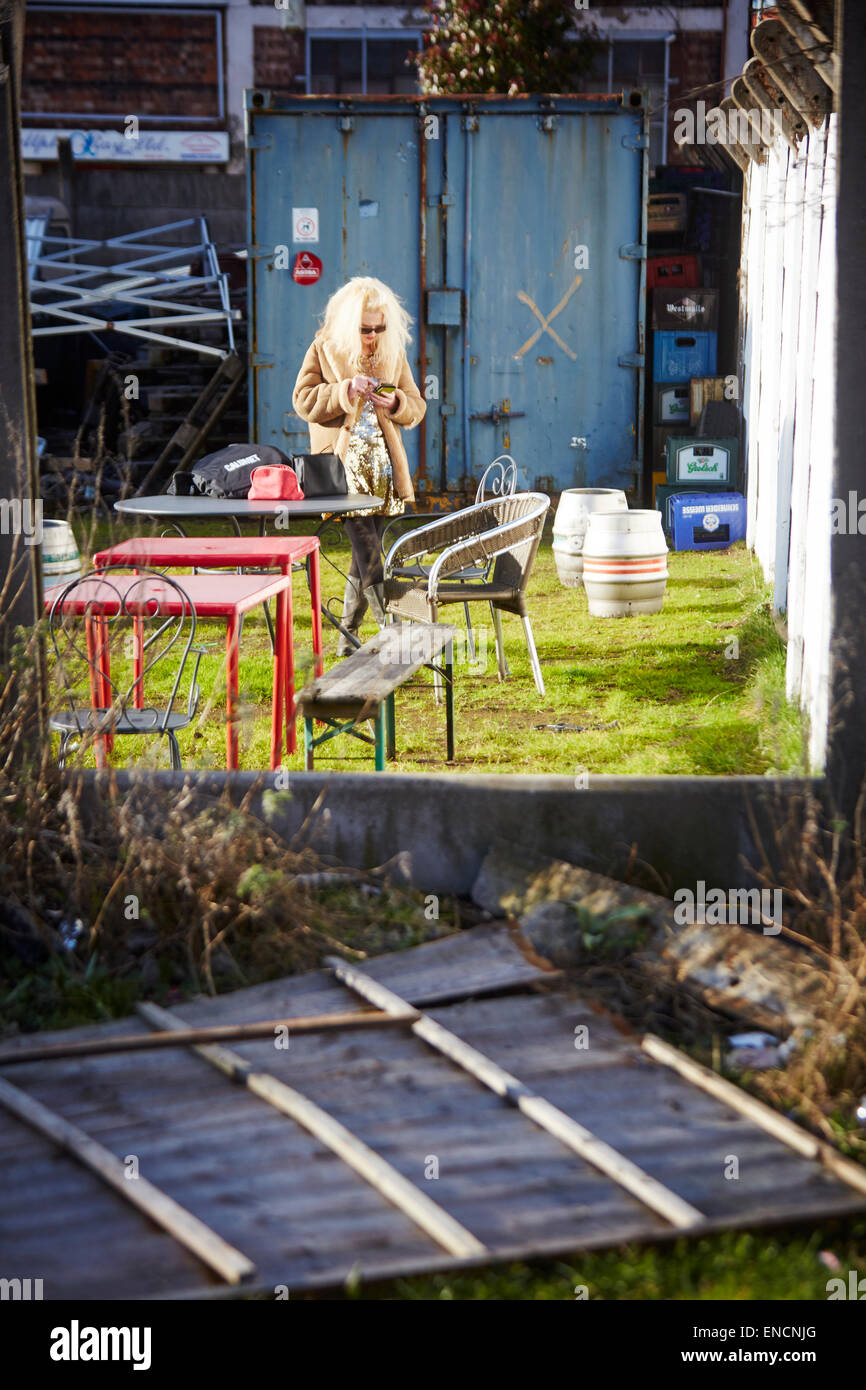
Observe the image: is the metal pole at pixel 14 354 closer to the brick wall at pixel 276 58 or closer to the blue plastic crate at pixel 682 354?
the blue plastic crate at pixel 682 354

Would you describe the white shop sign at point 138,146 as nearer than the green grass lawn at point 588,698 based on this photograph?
No

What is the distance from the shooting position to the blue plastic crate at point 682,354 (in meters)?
13.2

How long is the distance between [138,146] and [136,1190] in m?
18.3

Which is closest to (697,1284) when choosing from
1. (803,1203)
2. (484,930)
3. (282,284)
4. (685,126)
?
(803,1203)

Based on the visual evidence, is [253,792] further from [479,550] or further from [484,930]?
[479,550]

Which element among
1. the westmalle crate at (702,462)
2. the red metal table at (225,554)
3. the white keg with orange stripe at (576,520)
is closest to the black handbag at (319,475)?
the red metal table at (225,554)

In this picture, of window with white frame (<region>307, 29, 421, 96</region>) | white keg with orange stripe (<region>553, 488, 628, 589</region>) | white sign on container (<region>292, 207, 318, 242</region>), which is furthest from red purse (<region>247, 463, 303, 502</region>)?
window with white frame (<region>307, 29, 421, 96</region>)

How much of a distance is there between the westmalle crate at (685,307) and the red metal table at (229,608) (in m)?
8.17

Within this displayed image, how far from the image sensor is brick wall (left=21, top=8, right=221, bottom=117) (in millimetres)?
19078

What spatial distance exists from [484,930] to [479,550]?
2.66m

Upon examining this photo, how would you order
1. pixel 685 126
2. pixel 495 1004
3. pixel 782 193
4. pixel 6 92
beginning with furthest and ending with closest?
pixel 685 126, pixel 782 193, pixel 6 92, pixel 495 1004

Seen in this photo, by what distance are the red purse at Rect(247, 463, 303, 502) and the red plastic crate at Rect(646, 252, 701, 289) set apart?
8.44 m

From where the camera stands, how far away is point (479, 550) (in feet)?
21.3

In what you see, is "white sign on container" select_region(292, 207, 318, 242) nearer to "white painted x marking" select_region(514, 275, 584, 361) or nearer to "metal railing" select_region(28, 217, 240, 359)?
"metal railing" select_region(28, 217, 240, 359)
